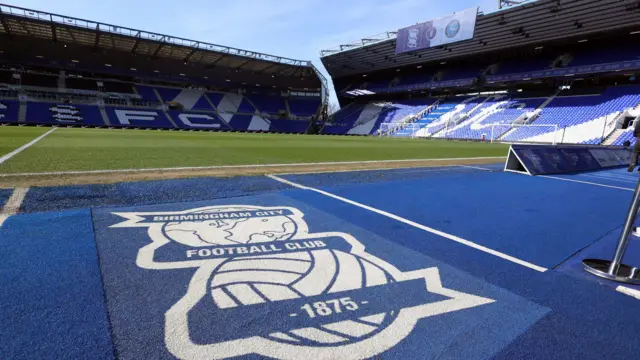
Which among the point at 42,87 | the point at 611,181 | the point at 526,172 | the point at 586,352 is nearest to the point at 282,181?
the point at 586,352

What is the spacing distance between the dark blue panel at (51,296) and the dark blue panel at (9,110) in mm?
39487

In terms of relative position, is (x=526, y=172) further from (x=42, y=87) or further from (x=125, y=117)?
(x=42, y=87)

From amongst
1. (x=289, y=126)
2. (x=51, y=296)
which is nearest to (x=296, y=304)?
(x=51, y=296)

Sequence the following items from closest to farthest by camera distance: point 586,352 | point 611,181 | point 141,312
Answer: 1. point 586,352
2. point 141,312
3. point 611,181

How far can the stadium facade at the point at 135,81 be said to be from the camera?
31244 millimetres

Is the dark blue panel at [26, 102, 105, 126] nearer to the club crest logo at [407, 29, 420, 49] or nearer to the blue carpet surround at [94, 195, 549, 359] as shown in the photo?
the club crest logo at [407, 29, 420, 49]

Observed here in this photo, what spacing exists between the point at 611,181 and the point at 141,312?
927 cm

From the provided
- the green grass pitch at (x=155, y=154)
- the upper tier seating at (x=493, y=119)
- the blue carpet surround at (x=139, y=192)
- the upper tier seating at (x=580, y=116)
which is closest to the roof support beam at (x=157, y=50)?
the green grass pitch at (x=155, y=154)

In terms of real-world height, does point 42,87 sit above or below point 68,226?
above

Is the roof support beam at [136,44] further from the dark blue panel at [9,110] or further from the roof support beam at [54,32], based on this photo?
the dark blue panel at [9,110]

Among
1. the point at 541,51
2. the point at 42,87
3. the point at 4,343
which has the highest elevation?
the point at 541,51

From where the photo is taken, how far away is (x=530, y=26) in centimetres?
2661

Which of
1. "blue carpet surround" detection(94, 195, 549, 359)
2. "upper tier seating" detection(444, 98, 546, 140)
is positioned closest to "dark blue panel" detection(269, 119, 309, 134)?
"upper tier seating" detection(444, 98, 546, 140)

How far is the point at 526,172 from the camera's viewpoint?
7.46 metres
